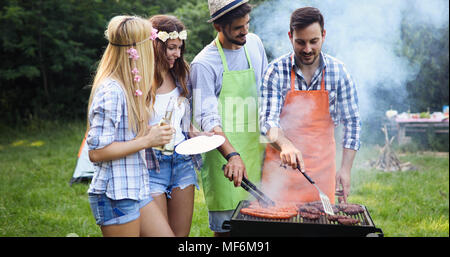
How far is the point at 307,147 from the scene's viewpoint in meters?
3.08

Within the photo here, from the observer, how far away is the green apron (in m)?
3.09

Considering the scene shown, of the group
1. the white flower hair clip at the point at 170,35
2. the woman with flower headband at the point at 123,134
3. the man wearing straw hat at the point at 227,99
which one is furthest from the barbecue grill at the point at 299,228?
the white flower hair clip at the point at 170,35

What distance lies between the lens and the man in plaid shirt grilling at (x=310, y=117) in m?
3.00

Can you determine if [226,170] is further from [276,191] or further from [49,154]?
[49,154]

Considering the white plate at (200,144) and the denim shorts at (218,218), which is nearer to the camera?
the white plate at (200,144)

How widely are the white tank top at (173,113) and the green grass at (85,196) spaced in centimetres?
195

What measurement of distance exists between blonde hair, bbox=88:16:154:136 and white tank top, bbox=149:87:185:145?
0.27 meters

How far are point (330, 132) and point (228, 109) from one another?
2.51 feet

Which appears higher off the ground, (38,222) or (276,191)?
(276,191)

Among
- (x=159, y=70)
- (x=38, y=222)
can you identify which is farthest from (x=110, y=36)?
(x=38, y=222)

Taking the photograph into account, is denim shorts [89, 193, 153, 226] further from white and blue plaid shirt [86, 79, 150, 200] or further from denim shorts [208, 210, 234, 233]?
denim shorts [208, 210, 234, 233]

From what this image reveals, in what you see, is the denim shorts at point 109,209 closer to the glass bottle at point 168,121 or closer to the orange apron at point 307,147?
the glass bottle at point 168,121

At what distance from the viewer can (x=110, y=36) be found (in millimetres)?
2457

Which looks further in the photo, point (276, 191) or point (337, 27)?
point (337, 27)
